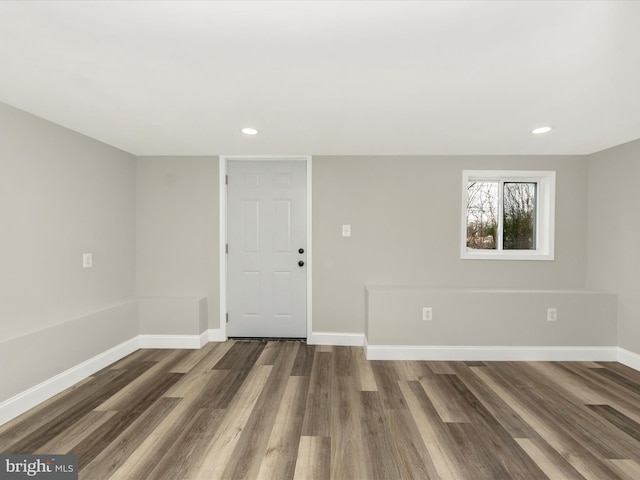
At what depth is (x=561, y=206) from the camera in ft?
12.2

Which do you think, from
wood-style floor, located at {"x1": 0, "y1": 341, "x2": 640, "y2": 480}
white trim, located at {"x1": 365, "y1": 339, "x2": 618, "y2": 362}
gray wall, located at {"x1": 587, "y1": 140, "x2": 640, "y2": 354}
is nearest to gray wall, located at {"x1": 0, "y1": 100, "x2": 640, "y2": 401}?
gray wall, located at {"x1": 587, "y1": 140, "x2": 640, "y2": 354}

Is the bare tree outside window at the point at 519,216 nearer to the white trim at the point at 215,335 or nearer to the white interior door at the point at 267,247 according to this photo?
the white interior door at the point at 267,247

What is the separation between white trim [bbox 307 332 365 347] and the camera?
12.5ft

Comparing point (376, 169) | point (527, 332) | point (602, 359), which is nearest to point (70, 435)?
point (376, 169)

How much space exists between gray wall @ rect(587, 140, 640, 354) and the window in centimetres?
47

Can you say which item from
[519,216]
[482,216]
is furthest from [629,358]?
[482,216]

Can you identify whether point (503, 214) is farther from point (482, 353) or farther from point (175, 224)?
point (175, 224)

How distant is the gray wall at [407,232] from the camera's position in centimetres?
374

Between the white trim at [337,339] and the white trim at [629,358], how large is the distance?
262 centimetres

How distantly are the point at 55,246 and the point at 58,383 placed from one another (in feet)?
3.65

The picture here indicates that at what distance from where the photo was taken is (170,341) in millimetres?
3746

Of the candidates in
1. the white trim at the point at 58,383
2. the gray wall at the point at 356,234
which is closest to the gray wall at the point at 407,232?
the gray wall at the point at 356,234

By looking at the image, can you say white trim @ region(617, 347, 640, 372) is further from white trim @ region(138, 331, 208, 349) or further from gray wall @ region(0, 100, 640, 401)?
white trim @ region(138, 331, 208, 349)

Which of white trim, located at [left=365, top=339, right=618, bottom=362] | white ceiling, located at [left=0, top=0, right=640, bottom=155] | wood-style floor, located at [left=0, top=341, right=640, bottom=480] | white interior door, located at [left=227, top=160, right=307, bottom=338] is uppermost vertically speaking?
white ceiling, located at [left=0, top=0, right=640, bottom=155]
